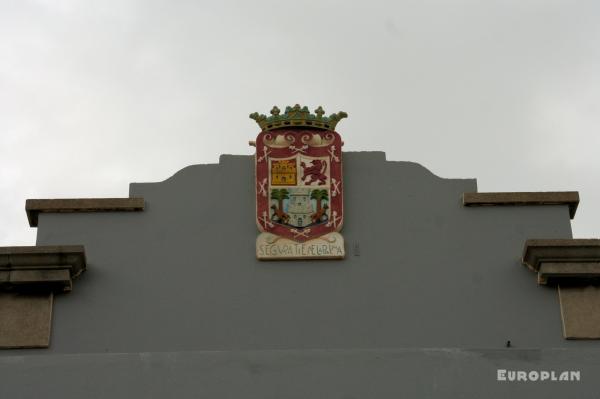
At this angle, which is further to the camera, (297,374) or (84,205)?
(84,205)

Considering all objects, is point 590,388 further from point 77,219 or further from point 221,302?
point 77,219

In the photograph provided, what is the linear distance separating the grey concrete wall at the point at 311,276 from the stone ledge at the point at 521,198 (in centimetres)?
10

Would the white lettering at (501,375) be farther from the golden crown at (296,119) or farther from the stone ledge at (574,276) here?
the golden crown at (296,119)

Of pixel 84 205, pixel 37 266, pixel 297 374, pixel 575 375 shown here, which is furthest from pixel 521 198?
pixel 37 266

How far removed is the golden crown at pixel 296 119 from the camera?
55.7 feet

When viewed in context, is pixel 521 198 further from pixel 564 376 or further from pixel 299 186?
pixel 564 376

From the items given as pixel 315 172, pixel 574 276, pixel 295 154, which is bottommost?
pixel 574 276

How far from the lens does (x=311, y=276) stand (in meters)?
16.4

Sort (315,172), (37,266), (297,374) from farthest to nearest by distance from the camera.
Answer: (315,172) < (37,266) < (297,374)

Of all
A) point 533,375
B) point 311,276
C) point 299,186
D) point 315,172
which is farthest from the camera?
point 315,172

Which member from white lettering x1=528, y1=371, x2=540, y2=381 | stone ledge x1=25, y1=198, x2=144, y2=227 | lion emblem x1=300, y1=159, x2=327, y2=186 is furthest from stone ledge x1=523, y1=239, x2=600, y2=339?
stone ledge x1=25, y1=198, x2=144, y2=227

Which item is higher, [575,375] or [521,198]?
[521,198]

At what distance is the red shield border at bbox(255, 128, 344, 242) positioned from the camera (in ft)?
54.1

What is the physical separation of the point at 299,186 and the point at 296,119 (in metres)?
0.91
